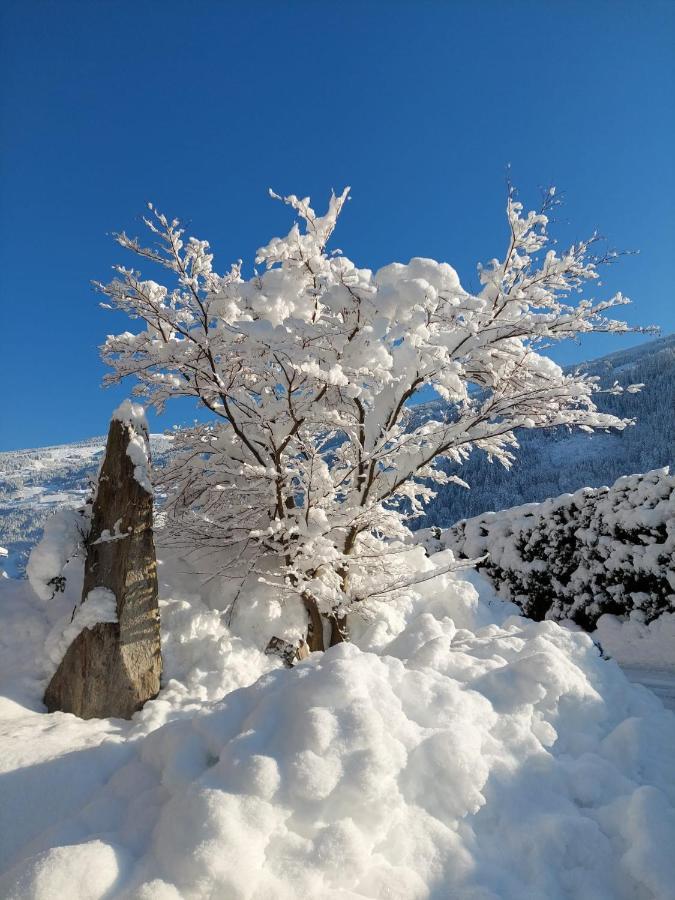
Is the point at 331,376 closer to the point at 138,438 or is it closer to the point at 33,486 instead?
the point at 138,438

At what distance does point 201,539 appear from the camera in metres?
4.80

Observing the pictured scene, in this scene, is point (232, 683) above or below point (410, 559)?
below

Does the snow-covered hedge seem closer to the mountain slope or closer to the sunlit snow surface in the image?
the mountain slope

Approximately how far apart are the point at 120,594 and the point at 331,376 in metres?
2.35

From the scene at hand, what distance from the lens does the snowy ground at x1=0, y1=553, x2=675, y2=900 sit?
173 centimetres

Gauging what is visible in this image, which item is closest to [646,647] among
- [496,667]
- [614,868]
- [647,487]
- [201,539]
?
[647,487]

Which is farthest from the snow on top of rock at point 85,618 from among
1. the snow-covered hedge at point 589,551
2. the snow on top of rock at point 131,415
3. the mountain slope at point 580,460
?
the mountain slope at point 580,460

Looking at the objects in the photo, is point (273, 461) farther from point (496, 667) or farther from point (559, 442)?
point (559, 442)

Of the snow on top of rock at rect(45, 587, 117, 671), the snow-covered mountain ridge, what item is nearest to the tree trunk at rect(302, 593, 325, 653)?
the snow on top of rock at rect(45, 587, 117, 671)

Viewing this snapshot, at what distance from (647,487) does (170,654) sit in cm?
653

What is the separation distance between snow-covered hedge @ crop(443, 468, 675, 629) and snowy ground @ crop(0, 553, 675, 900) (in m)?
3.95

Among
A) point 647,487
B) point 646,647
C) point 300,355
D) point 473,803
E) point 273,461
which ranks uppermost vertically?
point 300,355

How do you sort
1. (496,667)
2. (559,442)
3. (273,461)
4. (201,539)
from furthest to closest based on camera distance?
(559,442) → (201,539) → (273,461) → (496,667)

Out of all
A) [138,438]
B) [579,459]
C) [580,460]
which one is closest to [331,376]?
[138,438]
